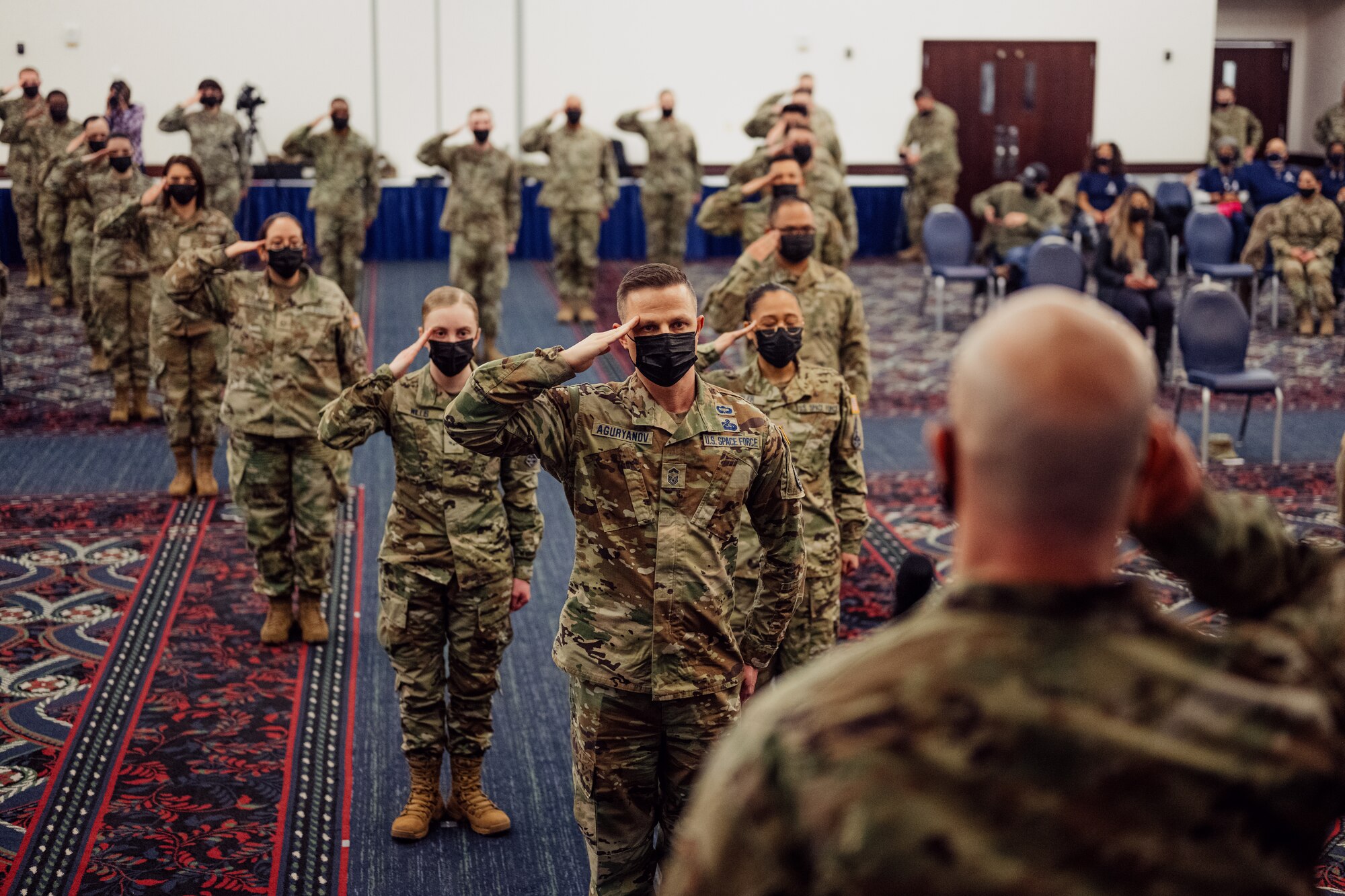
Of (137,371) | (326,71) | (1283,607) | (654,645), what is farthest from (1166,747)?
(326,71)

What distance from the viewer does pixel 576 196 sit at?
11.9 m

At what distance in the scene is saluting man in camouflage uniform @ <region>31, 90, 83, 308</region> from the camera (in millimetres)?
12766

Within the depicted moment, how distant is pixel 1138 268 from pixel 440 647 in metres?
7.31

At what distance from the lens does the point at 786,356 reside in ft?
15.1

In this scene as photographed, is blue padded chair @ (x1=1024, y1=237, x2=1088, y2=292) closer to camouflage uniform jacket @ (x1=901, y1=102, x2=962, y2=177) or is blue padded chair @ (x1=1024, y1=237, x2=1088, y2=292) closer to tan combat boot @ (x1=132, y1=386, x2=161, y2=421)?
camouflage uniform jacket @ (x1=901, y1=102, x2=962, y2=177)

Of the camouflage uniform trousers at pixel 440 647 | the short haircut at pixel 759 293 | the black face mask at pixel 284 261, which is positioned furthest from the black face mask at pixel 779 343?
the black face mask at pixel 284 261

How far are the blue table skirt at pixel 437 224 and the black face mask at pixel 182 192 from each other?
8.30 metres

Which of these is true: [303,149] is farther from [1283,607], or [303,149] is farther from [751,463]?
[1283,607]

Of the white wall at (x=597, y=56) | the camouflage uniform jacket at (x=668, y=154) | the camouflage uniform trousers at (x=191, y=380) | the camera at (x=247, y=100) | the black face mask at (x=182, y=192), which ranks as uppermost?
the white wall at (x=597, y=56)

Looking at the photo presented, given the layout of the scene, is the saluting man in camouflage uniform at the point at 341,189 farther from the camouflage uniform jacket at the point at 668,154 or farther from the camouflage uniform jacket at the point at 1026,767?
the camouflage uniform jacket at the point at 1026,767

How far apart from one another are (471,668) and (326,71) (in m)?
13.2

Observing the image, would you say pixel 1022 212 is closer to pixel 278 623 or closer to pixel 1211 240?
pixel 1211 240

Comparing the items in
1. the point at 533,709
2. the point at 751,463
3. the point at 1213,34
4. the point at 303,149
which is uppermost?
the point at 1213,34

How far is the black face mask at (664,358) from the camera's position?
10.5 ft
